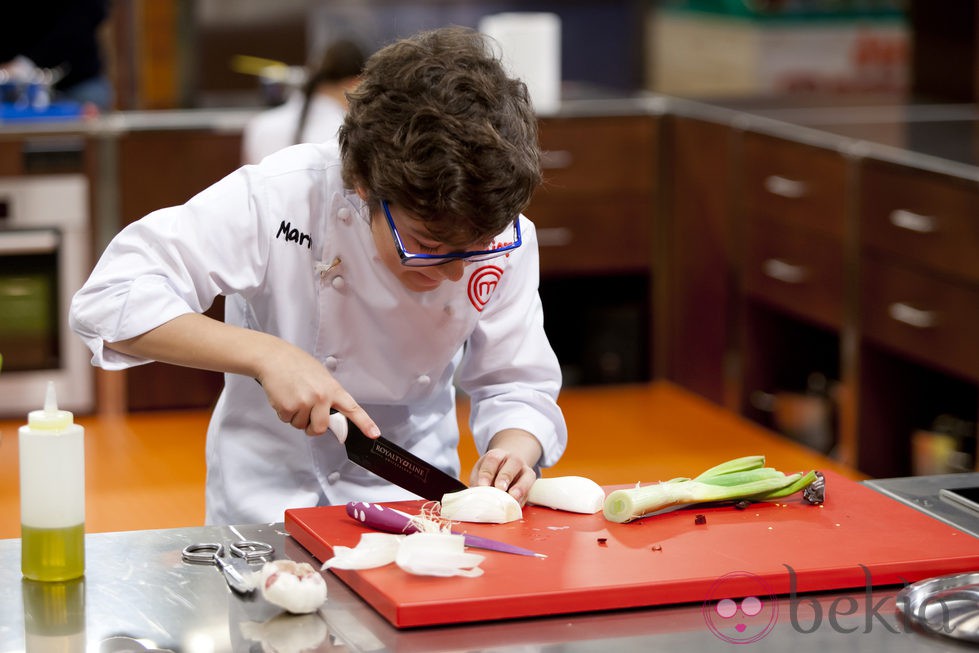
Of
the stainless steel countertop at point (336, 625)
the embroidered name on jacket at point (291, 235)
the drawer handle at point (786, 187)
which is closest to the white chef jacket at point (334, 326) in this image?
the embroidered name on jacket at point (291, 235)

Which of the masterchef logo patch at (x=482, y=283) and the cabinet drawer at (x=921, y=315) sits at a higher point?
the masterchef logo patch at (x=482, y=283)

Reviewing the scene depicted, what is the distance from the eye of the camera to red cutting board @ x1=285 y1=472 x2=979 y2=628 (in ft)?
4.29

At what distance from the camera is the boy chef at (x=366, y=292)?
1513 millimetres

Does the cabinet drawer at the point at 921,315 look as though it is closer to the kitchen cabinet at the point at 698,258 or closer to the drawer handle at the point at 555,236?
the kitchen cabinet at the point at 698,258

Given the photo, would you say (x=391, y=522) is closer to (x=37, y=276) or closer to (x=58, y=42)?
(x=37, y=276)

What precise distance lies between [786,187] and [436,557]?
2960 mm

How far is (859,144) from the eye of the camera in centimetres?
374

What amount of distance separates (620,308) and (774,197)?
93cm

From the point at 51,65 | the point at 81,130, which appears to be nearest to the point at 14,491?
the point at 81,130

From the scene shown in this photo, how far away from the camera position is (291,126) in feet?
12.8

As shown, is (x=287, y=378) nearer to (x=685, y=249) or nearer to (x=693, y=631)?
(x=693, y=631)

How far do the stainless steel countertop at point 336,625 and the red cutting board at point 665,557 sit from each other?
0.02 metres

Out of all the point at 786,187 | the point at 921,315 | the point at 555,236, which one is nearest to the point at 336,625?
the point at 921,315

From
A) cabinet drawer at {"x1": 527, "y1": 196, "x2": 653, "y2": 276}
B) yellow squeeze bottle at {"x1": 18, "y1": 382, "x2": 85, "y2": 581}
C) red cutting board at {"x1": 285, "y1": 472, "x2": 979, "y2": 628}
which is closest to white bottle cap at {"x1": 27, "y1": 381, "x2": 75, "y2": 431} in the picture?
yellow squeeze bottle at {"x1": 18, "y1": 382, "x2": 85, "y2": 581}
